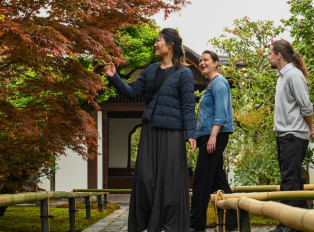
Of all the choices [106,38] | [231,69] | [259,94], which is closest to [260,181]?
[259,94]

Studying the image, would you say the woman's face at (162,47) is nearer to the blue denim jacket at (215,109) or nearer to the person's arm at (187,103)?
the person's arm at (187,103)

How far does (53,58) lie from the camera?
5660 millimetres

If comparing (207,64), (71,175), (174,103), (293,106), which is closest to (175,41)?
(174,103)

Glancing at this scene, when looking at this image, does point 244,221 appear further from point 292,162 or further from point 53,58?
point 53,58

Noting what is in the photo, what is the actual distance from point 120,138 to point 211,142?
15747 mm

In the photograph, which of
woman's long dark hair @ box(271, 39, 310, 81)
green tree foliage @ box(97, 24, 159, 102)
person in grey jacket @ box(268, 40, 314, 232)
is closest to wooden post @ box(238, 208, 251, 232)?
person in grey jacket @ box(268, 40, 314, 232)

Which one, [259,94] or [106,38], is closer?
[106,38]

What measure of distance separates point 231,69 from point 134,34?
2.90m

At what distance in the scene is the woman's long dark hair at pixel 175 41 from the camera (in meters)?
4.42

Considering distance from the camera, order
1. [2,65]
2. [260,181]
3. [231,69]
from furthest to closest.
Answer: [231,69]
[260,181]
[2,65]

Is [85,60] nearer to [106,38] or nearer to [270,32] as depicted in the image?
[270,32]

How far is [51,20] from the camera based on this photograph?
5582 millimetres

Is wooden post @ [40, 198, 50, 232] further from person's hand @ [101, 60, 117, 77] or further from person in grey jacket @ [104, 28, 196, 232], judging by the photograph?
person's hand @ [101, 60, 117, 77]

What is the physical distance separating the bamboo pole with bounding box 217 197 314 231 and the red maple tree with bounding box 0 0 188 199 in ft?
8.35
